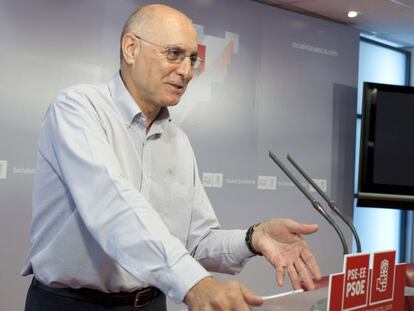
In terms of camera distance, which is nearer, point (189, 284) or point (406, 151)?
point (189, 284)

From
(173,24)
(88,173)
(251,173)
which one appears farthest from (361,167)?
(88,173)

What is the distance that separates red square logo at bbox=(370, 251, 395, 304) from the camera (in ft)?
4.35

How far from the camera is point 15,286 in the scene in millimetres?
3854

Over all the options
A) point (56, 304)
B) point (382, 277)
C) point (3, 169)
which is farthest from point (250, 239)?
point (3, 169)

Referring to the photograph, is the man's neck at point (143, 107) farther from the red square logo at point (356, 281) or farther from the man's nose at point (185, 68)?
the red square logo at point (356, 281)

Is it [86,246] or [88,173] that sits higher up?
[88,173]


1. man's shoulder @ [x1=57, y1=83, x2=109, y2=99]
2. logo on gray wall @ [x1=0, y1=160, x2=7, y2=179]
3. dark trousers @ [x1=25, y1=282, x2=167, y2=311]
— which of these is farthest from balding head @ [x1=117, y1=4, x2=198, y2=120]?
logo on gray wall @ [x1=0, y1=160, x2=7, y2=179]

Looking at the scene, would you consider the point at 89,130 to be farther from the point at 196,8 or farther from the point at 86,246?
the point at 196,8

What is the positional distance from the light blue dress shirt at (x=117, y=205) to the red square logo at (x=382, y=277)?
16.3 inches

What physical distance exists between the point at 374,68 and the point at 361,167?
5.98 feet

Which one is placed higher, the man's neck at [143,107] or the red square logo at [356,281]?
the man's neck at [143,107]

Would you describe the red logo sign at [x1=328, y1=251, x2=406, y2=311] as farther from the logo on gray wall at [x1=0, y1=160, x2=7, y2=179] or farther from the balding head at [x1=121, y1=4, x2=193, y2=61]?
the logo on gray wall at [x1=0, y1=160, x2=7, y2=179]

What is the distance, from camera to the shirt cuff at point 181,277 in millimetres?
1107

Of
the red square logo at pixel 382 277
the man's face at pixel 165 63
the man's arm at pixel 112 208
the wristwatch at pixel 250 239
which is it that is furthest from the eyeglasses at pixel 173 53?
the red square logo at pixel 382 277
